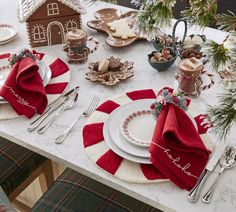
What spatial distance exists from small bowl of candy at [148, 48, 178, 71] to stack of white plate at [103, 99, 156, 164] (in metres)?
0.18

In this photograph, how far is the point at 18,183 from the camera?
1.37m

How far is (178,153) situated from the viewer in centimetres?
93

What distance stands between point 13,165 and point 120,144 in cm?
55

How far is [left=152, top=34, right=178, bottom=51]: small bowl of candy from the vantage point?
1.33 m

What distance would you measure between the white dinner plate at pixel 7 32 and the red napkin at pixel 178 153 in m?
0.77

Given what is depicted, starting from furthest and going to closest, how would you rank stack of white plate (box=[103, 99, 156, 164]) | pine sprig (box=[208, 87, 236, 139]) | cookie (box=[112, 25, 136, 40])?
cookie (box=[112, 25, 136, 40])
stack of white plate (box=[103, 99, 156, 164])
pine sprig (box=[208, 87, 236, 139])

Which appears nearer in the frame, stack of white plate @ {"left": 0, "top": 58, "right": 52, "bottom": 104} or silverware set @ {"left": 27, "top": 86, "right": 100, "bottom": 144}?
silverware set @ {"left": 27, "top": 86, "right": 100, "bottom": 144}

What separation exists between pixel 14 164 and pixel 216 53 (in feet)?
2.91

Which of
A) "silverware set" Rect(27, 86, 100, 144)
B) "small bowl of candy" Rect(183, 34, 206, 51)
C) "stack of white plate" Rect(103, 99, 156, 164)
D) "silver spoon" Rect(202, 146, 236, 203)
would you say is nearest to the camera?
"silver spoon" Rect(202, 146, 236, 203)

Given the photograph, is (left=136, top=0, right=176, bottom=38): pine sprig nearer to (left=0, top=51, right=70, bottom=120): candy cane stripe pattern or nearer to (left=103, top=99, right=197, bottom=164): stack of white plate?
(left=103, top=99, right=197, bottom=164): stack of white plate

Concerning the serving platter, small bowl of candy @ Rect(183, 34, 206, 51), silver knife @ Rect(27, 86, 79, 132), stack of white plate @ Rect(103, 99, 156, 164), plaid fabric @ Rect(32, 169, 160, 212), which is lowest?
plaid fabric @ Rect(32, 169, 160, 212)

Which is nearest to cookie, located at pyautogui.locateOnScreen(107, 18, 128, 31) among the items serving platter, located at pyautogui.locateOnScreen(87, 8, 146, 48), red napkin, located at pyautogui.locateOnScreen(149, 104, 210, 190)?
serving platter, located at pyautogui.locateOnScreen(87, 8, 146, 48)

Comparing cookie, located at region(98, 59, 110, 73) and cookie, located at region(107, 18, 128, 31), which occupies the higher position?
cookie, located at region(107, 18, 128, 31)

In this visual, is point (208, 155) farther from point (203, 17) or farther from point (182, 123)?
point (203, 17)
